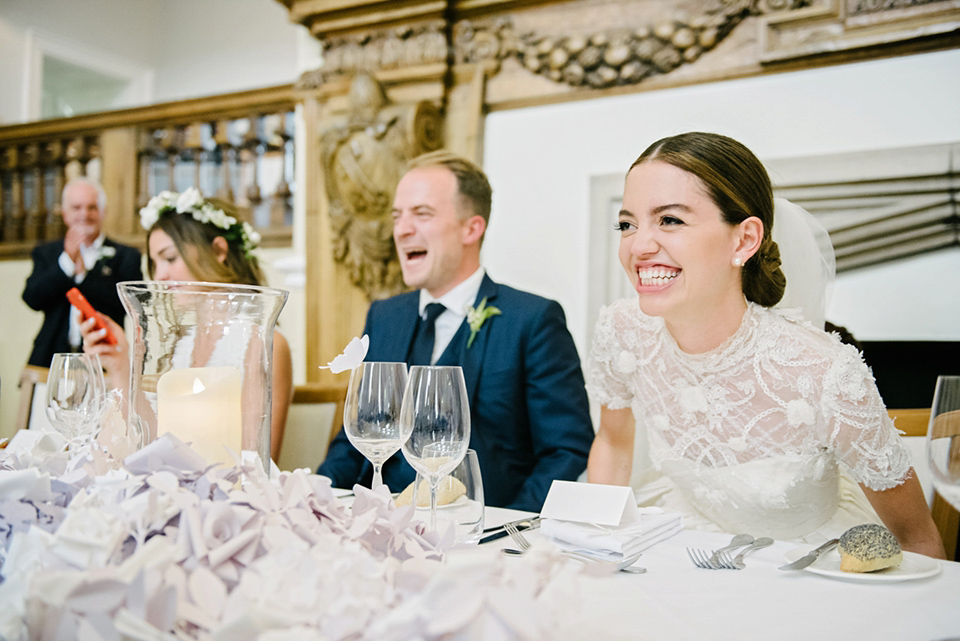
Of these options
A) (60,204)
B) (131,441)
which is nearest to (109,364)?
(131,441)

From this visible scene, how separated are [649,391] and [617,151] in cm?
170

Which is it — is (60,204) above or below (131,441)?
above

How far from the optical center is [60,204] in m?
5.55

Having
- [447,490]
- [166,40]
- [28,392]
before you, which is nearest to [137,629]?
[447,490]

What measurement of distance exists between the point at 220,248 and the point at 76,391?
1351 mm

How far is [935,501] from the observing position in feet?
5.12

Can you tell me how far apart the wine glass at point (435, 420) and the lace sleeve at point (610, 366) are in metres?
0.94

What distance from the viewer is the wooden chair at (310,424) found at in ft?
7.48

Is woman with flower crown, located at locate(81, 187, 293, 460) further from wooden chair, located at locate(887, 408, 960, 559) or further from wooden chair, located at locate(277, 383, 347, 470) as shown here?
wooden chair, located at locate(887, 408, 960, 559)

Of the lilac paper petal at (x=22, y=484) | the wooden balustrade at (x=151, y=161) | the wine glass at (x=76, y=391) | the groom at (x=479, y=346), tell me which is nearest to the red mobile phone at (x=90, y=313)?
the wine glass at (x=76, y=391)

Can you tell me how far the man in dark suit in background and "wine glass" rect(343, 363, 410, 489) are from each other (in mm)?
3628

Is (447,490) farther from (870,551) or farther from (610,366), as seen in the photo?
(610,366)

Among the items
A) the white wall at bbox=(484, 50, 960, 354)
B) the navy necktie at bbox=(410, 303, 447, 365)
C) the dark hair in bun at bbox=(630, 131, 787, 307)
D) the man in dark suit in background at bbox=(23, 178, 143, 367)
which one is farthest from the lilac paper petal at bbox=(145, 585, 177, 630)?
the man in dark suit in background at bbox=(23, 178, 143, 367)

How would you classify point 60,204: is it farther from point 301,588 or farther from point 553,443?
point 301,588
